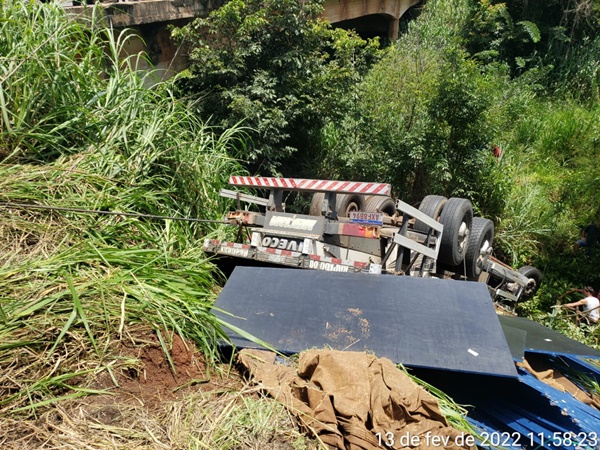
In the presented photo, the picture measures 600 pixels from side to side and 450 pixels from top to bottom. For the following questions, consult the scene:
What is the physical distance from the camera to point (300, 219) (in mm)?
5086

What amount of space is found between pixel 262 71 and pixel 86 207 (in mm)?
4509

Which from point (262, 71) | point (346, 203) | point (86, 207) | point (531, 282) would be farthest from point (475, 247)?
point (262, 71)

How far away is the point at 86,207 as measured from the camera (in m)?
4.68

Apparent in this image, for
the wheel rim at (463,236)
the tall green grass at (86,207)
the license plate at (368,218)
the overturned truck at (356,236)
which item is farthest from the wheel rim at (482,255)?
the tall green grass at (86,207)

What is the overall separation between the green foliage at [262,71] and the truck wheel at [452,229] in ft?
10.6

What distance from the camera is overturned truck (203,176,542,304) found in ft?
15.7

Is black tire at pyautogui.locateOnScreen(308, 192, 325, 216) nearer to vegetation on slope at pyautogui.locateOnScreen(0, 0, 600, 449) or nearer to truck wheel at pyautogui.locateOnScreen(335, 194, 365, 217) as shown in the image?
truck wheel at pyautogui.locateOnScreen(335, 194, 365, 217)

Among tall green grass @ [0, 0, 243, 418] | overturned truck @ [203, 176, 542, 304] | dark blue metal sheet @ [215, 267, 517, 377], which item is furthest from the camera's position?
overturned truck @ [203, 176, 542, 304]

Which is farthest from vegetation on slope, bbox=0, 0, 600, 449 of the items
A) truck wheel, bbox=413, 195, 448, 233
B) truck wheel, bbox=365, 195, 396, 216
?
truck wheel, bbox=413, 195, 448, 233

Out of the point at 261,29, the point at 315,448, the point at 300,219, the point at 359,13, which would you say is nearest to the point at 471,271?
the point at 300,219

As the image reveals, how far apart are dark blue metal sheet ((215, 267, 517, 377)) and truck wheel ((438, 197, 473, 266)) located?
1479 mm

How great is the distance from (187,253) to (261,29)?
4604mm

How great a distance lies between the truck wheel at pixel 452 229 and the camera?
562 centimetres

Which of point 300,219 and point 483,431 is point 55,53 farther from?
point 483,431
